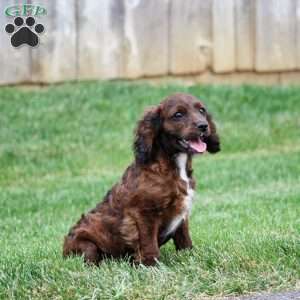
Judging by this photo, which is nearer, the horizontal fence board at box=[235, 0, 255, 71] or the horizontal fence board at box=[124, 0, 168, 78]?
the horizontal fence board at box=[124, 0, 168, 78]

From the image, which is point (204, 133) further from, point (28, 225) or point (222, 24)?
point (222, 24)

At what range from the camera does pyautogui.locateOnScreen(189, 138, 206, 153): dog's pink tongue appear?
227 inches

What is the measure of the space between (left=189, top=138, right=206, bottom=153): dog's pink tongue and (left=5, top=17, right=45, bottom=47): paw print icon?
4.55m

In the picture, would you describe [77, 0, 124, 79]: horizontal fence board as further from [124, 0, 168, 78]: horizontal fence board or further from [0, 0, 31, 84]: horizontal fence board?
[0, 0, 31, 84]: horizontal fence board

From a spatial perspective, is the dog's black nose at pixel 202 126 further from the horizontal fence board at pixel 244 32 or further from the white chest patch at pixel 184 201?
the horizontal fence board at pixel 244 32

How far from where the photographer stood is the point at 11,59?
12.3 metres

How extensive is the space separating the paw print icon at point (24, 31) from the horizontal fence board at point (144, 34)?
5.05 ft

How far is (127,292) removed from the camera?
5.17m

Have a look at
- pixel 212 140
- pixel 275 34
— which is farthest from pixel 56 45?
pixel 212 140

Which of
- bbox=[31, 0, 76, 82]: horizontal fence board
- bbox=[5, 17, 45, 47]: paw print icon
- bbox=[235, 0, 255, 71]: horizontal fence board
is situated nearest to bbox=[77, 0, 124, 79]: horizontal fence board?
bbox=[31, 0, 76, 82]: horizontal fence board

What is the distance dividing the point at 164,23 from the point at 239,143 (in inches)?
84.4

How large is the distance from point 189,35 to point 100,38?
52.6 inches

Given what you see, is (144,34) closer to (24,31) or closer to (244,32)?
(244,32)

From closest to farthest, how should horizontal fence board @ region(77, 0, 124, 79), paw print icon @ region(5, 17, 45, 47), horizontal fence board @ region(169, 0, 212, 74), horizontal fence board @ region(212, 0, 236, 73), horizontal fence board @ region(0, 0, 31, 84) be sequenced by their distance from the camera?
paw print icon @ region(5, 17, 45, 47) → horizontal fence board @ region(0, 0, 31, 84) → horizontal fence board @ region(77, 0, 124, 79) → horizontal fence board @ region(169, 0, 212, 74) → horizontal fence board @ region(212, 0, 236, 73)
